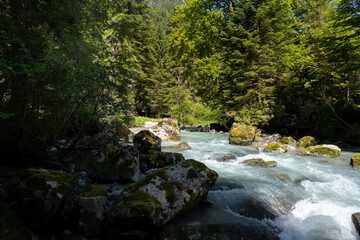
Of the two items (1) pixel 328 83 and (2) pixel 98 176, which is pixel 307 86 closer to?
(1) pixel 328 83

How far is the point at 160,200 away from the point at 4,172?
3.94m

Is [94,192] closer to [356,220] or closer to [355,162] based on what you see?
[356,220]

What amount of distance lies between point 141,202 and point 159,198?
0.39 metres

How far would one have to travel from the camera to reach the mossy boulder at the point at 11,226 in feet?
8.47

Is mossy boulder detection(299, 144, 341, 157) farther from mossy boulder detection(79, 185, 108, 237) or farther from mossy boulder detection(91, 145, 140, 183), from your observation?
mossy boulder detection(79, 185, 108, 237)

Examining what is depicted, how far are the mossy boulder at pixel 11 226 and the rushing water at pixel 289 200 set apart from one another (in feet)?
8.10

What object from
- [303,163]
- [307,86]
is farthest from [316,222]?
[307,86]

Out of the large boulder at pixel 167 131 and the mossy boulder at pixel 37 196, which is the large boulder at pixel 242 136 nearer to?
the large boulder at pixel 167 131

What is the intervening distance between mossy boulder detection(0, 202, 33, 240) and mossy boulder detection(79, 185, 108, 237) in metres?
0.70

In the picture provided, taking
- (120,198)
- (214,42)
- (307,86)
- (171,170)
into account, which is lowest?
(120,198)

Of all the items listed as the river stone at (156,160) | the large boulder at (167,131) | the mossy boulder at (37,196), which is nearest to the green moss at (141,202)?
the mossy boulder at (37,196)

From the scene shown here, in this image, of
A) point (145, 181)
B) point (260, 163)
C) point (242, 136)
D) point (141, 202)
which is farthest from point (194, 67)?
point (141, 202)

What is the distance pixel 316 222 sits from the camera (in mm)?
4094

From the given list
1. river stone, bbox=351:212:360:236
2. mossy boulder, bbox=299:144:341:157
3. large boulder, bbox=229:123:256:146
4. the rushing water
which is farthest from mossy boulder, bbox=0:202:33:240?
large boulder, bbox=229:123:256:146
